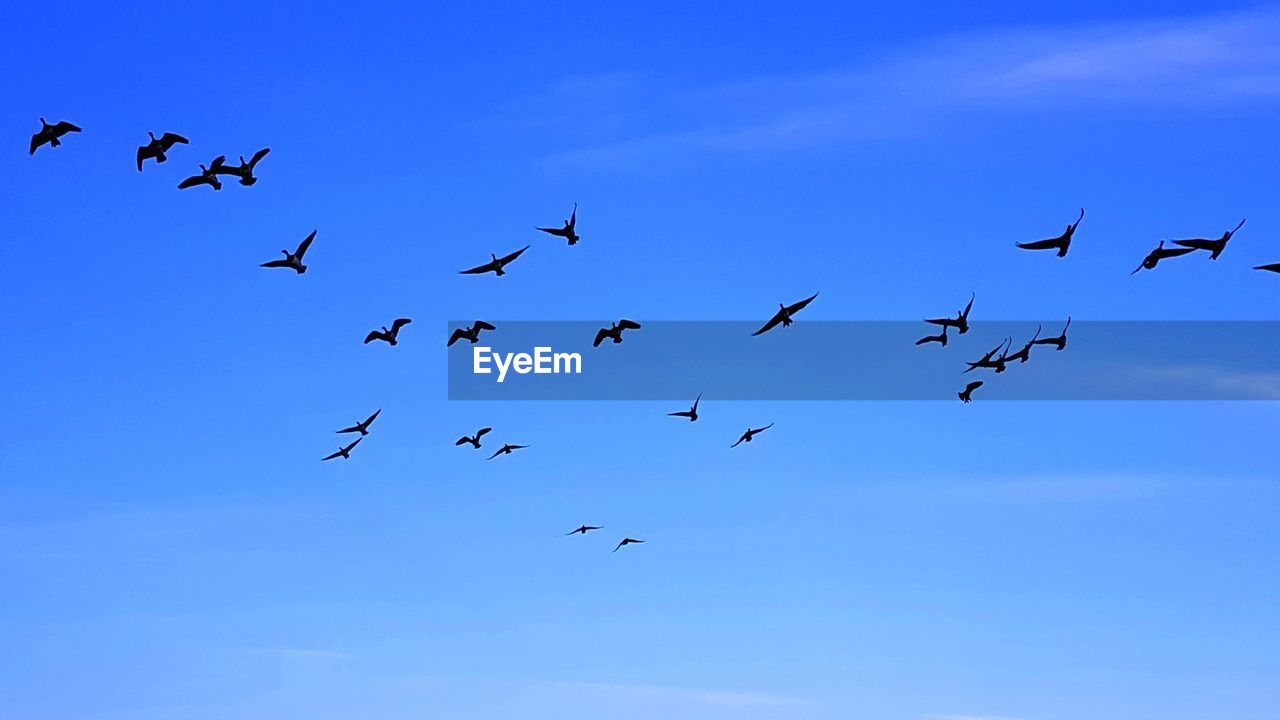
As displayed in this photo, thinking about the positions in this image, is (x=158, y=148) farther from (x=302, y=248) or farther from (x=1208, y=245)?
(x=1208, y=245)

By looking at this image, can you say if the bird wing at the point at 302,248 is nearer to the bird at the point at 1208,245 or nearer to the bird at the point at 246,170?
the bird at the point at 246,170

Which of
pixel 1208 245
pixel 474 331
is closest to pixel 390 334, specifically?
pixel 474 331

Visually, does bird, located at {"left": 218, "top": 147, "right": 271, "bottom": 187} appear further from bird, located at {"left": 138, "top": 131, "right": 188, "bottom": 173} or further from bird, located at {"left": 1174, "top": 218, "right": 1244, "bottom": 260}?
bird, located at {"left": 1174, "top": 218, "right": 1244, "bottom": 260}

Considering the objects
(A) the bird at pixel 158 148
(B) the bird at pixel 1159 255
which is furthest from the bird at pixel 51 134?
(B) the bird at pixel 1159 255

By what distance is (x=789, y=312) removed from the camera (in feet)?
331

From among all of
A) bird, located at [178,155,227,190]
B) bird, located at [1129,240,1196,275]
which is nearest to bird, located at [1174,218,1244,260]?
bird, located at [1129,240,1196,275]

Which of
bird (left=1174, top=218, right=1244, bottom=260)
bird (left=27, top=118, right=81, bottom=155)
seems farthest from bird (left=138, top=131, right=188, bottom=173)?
bird (left=1174, top=218, right=1244, bottom=260)

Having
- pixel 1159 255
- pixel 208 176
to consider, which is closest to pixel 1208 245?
pixel 1159 255

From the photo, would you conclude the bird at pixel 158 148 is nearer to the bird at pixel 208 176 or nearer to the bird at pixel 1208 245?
the bird at pixel 208 176

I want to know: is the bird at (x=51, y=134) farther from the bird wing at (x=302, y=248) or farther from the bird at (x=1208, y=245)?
the bird at (x=1208, y=245)

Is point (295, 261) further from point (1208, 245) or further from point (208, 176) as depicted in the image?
point (1208, 245)

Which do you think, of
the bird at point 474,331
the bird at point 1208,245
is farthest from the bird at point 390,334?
the bird at point 1208,245

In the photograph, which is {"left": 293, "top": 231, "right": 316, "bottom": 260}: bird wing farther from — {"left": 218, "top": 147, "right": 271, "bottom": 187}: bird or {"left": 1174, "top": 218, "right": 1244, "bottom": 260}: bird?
{"left": 1174, "top": 218, "right": 1244, "bottom": 260}: bird

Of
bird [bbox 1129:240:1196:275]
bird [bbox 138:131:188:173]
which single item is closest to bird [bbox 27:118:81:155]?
bird [bbox 138:131:188:173]
